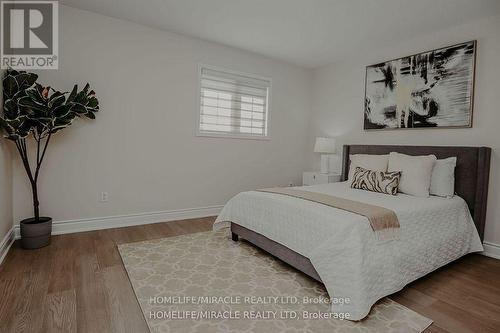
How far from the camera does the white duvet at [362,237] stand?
5.68 feet

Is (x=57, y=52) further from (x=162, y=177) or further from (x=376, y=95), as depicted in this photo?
(x=376, y=95)

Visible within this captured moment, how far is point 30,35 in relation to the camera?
111 inches

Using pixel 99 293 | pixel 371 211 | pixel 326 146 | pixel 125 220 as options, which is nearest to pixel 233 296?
pixel 99 293

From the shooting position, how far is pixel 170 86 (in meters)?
3.62

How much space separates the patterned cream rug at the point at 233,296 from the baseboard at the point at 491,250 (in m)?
1.79

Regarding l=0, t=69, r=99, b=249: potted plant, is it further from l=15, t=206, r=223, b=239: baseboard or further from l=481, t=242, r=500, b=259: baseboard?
l=481, t=242, r=500, b=259: baseboard

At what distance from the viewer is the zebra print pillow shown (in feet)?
9.34

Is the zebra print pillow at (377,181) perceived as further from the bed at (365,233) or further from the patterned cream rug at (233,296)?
the patterned cream rug at (233,296)

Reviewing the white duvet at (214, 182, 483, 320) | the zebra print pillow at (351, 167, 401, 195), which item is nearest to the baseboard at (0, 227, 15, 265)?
the white duvet at (214, 182, 483, 320)

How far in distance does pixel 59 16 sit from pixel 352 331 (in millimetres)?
3981

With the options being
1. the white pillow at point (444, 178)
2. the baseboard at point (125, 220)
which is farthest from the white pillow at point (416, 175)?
the baseboard at point (125, 220)

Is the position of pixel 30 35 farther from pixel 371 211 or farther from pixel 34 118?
pixel 371 211

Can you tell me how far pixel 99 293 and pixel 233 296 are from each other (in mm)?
958

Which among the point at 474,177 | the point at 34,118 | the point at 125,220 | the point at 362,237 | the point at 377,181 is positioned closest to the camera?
the point at 362,237
